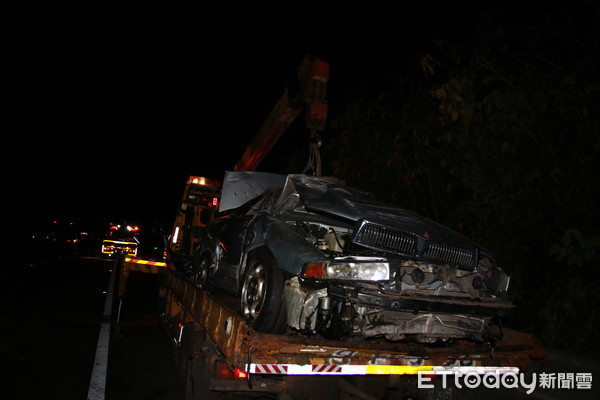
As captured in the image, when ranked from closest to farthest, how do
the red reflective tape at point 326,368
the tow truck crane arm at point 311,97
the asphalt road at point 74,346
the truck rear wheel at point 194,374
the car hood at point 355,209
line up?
1. the red reflective tape at point 326,368
2. the car hood at point 355,209
3. the truck rear wheel at point 194,374
4. the asphalt road at point 74,346
5. the tow truck crane arm at point 311,97

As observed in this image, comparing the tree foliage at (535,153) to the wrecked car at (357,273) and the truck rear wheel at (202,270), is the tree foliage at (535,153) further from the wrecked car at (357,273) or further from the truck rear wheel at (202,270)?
the truck rear wheel at (202,270)

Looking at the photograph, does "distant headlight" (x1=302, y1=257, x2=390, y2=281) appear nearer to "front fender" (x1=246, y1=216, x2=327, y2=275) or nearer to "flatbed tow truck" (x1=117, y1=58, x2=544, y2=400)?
"front fender" (x1=246, y1=216, x2=327, y2=275)

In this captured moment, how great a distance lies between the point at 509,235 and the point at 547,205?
0.74 meters

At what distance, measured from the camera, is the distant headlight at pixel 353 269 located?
3.30 meters

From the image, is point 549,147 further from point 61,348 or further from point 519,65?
point 61,348

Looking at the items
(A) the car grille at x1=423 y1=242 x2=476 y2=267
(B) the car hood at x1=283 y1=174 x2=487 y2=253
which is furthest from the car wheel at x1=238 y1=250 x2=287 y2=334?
(A) the car grille at x1=423 y1=242 x2=476 y2=267

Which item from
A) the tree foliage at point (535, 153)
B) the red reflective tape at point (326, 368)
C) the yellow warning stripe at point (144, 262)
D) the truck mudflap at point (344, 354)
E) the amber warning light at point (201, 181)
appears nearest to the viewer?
the truck mudflap at point (344, 354)

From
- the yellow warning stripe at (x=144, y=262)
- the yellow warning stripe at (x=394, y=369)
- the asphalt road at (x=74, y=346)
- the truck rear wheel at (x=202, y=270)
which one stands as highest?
the truck rear wheel at (x=202, y=270)

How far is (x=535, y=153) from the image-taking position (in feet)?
20.2

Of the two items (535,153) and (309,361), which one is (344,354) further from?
(535,153)

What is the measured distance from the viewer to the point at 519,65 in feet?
19.7

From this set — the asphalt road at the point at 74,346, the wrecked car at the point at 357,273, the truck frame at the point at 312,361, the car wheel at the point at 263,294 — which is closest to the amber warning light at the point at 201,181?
the asphalt road at the point at 74,346

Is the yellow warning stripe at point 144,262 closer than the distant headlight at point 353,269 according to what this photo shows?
No

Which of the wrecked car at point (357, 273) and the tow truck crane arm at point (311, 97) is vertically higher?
the tow truck crane arm at point (311, 97)
